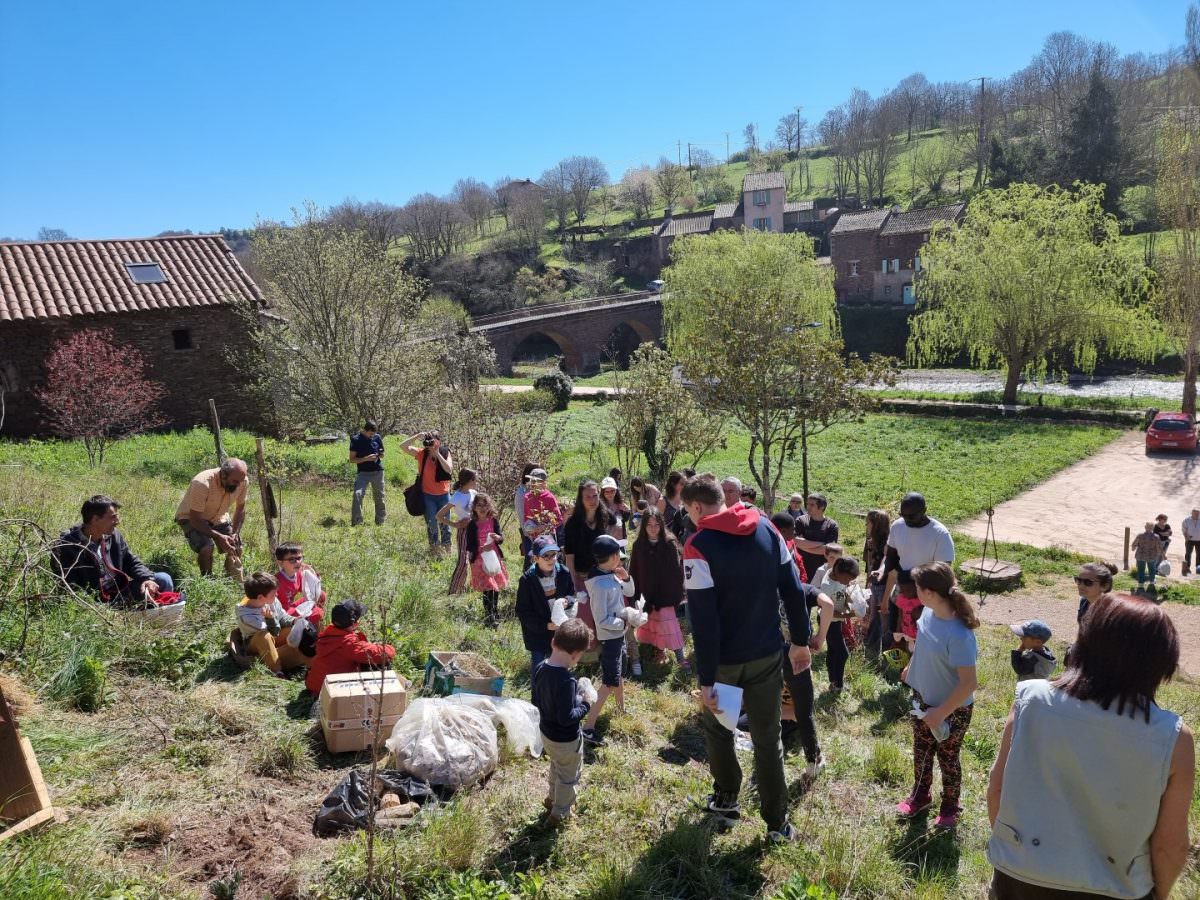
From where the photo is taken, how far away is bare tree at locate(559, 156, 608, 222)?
300 feet

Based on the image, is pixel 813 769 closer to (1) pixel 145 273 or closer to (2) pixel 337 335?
(2) pixel 337 335

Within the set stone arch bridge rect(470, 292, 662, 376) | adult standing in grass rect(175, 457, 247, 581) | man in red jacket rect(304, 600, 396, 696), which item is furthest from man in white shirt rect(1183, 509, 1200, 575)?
stone arch bridge rect(470, 292, 662, 376)

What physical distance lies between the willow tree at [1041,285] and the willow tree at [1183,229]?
186 centimetres

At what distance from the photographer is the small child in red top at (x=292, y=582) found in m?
6.28

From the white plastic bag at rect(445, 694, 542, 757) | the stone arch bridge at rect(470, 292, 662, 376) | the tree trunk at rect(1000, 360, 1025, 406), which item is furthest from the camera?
the stone arch bridge at rect(470, 292, 662, 376)

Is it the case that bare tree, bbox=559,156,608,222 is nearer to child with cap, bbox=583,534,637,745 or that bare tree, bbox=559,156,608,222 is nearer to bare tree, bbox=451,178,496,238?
bare tree, bbox=451,178,496,238

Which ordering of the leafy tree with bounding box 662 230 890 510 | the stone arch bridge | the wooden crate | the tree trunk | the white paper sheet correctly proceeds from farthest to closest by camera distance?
1. the stone arch bridge
2. the tree trunk
3. the leafy tree with bounding box 662 230 890 510
4. the white paper sheet
5. the wooden crate

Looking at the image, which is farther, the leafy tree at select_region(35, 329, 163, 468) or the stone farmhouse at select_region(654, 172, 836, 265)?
the stone farmhouse at select_region(654, 172, 836, 265)

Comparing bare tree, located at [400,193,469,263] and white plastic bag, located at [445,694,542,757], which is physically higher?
bare tree, located at [400,193,469,263]

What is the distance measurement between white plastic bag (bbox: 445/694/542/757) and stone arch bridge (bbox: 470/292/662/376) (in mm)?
44473

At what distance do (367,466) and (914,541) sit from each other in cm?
774

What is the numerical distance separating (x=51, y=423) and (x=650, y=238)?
65.2m

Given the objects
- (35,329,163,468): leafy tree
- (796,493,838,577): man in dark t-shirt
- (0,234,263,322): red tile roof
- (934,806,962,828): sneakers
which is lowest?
(934,806,962,828): sneakers

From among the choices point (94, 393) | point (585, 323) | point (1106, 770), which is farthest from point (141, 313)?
point (585, 323)
